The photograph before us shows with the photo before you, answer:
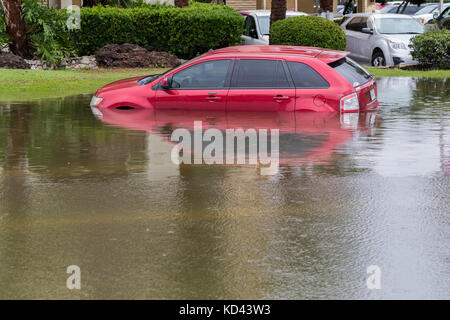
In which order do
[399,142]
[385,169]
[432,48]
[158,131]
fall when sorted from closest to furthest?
[385,169]
[399,142]
[158,131]
[432,48]

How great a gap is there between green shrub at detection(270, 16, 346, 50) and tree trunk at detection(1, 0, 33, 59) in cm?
760

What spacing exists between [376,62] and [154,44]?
705cm

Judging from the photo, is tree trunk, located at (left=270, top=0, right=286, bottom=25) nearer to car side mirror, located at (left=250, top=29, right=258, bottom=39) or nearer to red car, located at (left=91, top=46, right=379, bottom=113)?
car side mirror, located at (left=250, top=29, right=258, bottom=39)

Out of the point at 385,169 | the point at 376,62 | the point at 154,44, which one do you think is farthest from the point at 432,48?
the point at 385,169

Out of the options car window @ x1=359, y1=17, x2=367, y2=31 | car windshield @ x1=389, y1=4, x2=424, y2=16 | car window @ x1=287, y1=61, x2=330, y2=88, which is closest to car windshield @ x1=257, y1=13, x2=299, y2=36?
car window @ x1=359, y1=17, x2=367, y2=31

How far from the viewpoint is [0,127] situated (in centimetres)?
1462

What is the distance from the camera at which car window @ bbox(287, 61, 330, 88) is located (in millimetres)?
14370

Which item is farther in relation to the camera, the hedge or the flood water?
the hedge

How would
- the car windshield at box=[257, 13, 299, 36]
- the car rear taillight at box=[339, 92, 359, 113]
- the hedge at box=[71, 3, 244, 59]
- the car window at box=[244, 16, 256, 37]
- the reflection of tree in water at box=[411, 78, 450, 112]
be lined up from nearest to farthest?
the car rear taillight at box=[339, 92, 359, 113], the reflection of tree in water at box=[411, 78, 450, 112], the hedge at box=[71, 3, 244, 59], the car windshield at box=[257, 13, 299, 36], the car window at box=[244, 16, 256, 37]

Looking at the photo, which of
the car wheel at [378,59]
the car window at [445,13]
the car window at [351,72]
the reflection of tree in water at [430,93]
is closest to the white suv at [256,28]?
the car wheel at [378,59]

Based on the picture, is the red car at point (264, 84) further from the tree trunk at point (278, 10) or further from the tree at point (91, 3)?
the tree at point (91, 3)

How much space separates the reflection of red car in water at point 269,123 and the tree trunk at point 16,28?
11251mm
